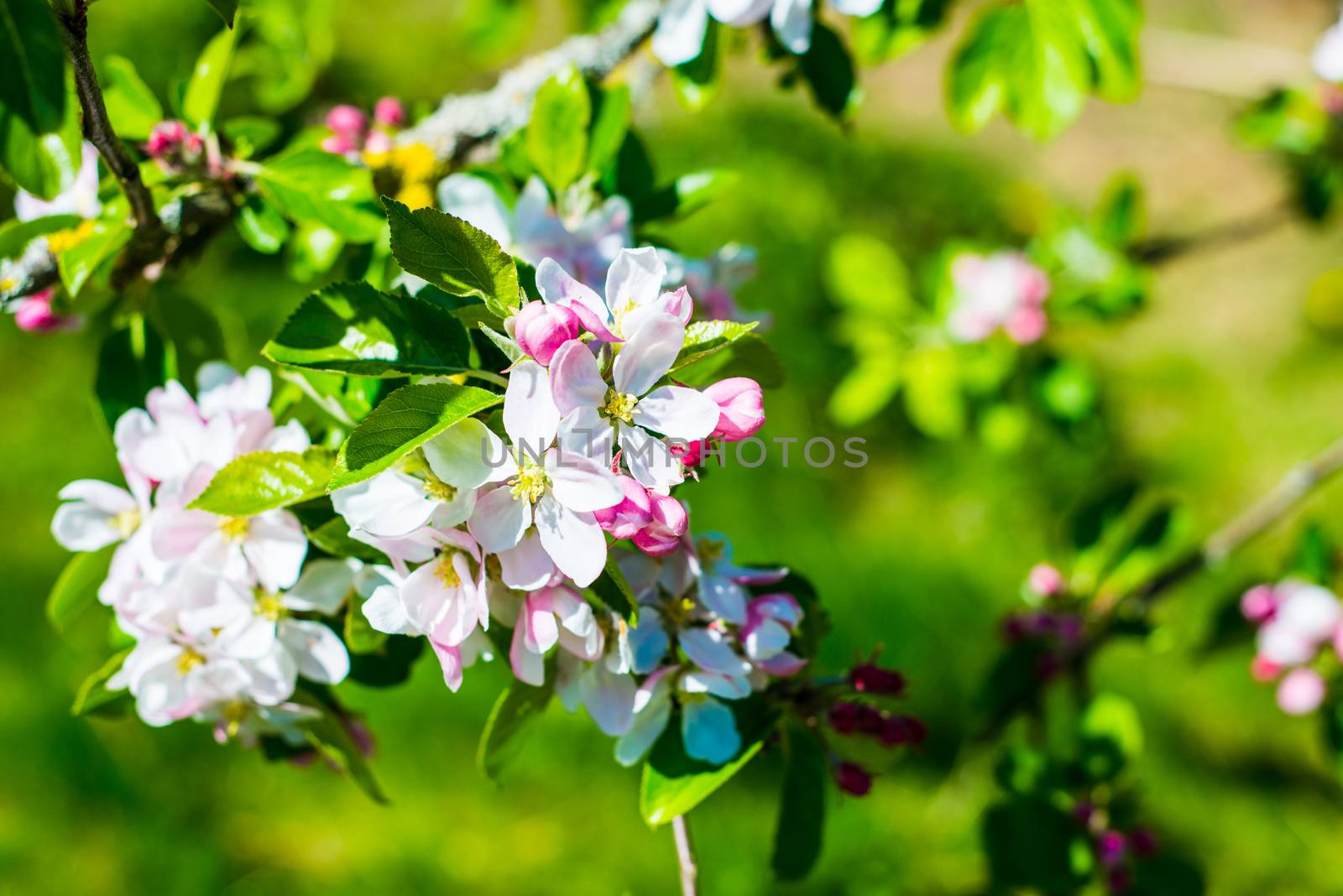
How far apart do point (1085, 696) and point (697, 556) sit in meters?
1.08

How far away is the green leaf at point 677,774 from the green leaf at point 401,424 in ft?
1.25

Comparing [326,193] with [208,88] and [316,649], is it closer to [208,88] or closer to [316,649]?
[208,88]

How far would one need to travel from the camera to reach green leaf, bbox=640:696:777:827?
0.95m

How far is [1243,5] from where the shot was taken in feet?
14.6

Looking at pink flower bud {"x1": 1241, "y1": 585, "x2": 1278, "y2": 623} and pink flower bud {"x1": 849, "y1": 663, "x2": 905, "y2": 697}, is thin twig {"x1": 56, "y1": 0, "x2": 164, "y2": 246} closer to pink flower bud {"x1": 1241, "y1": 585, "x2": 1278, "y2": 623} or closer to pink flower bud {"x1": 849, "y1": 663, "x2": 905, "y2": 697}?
pink flower bud {"x1": 849, "y1": 663, "x2": 905, "y2": 697}

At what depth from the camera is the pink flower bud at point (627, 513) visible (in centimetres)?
80

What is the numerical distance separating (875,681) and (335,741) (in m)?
0.52

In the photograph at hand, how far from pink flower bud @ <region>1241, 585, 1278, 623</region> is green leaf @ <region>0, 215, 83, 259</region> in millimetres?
1793

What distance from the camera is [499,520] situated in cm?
81

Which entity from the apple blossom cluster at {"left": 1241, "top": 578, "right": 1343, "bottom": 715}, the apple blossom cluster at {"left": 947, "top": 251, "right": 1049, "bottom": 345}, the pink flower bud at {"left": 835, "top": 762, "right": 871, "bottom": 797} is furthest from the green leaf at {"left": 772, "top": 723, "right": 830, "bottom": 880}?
the apple blossom cluster at {"left": 947, "top": 251, "right": 1049, "bottom": 345}

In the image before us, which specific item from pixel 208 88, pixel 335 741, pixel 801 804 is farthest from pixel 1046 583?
pixel 208 88

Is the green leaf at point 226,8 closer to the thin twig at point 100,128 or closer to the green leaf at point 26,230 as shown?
the thin twig at point 100,128

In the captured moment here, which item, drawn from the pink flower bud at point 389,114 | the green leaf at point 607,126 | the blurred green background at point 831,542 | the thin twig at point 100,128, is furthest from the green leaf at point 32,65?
the blurred green background at point 831,542

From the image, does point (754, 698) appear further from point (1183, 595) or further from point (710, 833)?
point (1183, 595)
